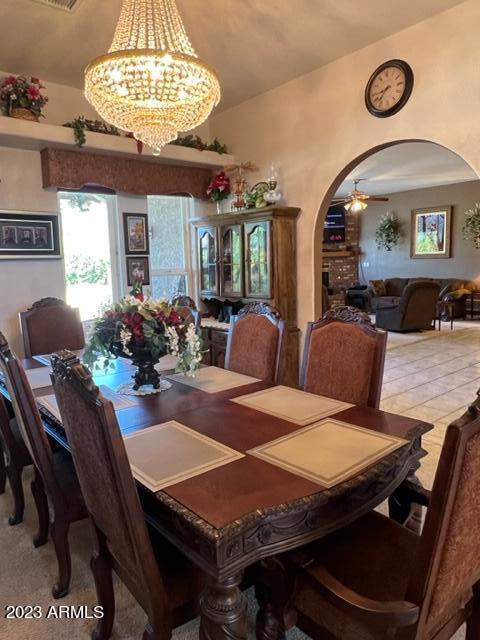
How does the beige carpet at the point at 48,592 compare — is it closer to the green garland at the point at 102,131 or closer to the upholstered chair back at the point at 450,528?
the upholstered chair back at the point at 450,528

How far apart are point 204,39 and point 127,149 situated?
1.13 m

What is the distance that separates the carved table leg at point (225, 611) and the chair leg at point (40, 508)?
4.41ft

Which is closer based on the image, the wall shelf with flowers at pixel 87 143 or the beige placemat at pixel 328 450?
the beige placemat at pixel 328 450

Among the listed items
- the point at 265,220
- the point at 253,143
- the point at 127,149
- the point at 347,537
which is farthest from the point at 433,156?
the point at 347,537

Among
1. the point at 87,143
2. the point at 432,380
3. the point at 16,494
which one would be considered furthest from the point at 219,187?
the point at 16,494

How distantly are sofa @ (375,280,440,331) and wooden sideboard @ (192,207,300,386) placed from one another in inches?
169

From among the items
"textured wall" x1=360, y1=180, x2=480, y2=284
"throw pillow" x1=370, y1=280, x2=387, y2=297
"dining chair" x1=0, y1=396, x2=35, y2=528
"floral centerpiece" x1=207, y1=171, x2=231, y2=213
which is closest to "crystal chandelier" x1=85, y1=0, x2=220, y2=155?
"dining chair" x1=0, y1=396, x2=35, y2=528

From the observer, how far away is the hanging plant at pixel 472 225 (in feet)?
28.6

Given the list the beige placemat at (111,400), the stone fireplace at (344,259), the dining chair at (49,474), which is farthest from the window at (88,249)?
the stone fireplace at (344,259)

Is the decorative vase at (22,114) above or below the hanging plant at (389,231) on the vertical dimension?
above

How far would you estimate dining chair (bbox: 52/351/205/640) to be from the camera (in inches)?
44.7

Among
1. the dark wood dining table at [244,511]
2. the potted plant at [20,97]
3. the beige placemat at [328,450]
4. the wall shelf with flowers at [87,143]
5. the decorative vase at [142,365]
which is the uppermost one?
the potted plant at [20,97]

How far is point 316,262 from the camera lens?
409cm

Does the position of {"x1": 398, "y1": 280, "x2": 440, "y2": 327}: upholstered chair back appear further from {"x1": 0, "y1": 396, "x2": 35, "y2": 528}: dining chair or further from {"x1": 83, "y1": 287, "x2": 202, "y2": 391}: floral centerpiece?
{"x1": 0, "y1": 396, "x2": 35, "y2": 528}: dining chair
